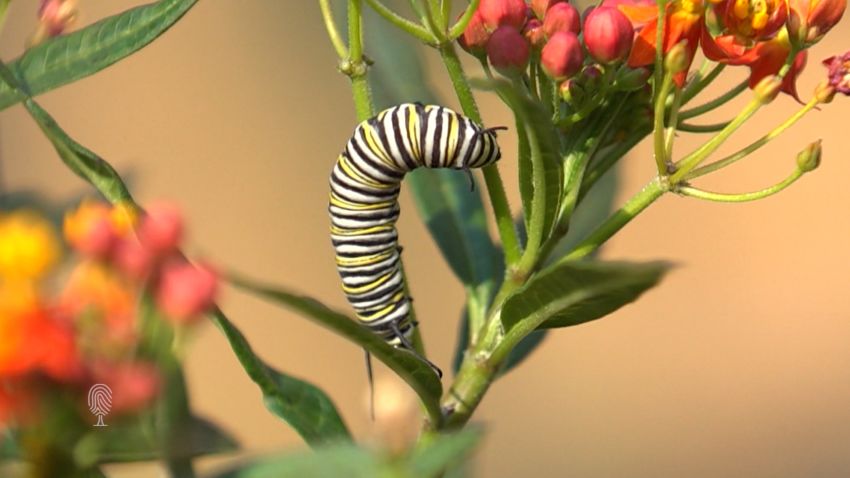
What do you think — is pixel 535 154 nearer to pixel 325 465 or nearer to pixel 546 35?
pixel 546 35

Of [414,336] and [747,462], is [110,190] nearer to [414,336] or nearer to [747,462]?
[414,336]

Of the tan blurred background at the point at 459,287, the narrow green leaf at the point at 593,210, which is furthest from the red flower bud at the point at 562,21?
the tan blurred background at the point at 459,287

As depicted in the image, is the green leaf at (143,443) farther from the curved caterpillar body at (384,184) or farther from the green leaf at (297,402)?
the curved caterpillar body at (384,184)

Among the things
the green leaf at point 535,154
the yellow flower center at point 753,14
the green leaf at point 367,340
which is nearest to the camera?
the green leaf at point 367,340

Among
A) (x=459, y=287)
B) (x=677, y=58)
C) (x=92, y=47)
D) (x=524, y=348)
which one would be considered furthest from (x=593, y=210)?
(x=459, y=287)

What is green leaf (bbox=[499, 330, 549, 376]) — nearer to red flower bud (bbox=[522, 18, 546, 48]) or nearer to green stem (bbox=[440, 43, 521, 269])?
green stem (bbox=[440, 43, 521, 269])
